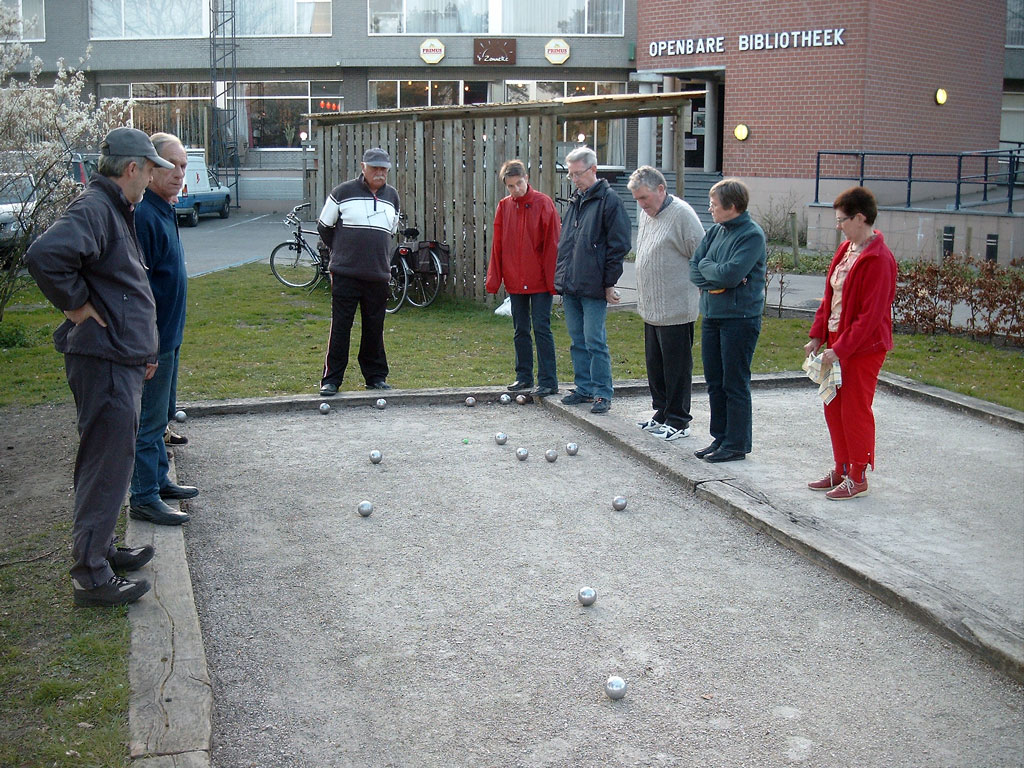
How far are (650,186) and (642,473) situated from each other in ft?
6.55

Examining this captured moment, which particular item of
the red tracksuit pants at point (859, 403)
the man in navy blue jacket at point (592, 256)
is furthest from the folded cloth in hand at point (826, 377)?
the man in navy blue jacket at point (592, 256)

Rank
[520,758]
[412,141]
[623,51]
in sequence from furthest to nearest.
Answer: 1. [623,51]
2. [412,141]
3. [520,758]

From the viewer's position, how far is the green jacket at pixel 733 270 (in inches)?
271

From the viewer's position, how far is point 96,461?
471cm

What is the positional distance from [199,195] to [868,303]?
27.5 metres

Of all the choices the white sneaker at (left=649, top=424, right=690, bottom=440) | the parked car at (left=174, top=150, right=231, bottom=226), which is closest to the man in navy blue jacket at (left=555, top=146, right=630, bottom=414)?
the white sneaker at (left=649, top=424, right=690, bottom=440)

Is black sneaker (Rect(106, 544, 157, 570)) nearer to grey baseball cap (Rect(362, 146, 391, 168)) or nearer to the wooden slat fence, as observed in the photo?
grey baseball cap (Rect(362, 146, 391, 168))

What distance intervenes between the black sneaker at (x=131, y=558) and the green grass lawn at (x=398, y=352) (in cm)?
412

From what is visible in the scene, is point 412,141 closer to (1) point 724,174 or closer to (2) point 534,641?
(2) point 534,641

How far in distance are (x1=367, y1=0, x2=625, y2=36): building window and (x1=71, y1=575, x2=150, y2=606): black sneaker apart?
33228 millimetres

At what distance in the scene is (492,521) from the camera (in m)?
6.11

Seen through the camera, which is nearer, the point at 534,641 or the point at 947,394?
the point at 534,641

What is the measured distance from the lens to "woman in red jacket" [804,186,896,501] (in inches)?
244

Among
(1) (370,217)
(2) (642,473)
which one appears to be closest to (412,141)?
(1) (370,217)
